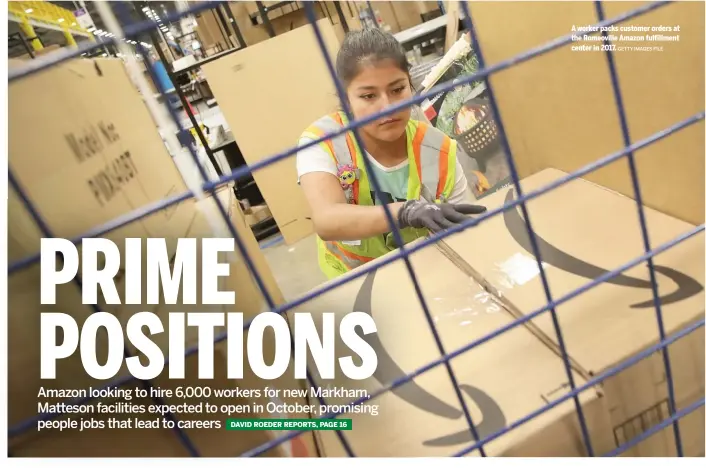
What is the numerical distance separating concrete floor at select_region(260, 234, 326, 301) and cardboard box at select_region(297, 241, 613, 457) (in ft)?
3.65

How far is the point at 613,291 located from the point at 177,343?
0.56m

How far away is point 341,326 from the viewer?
53cm

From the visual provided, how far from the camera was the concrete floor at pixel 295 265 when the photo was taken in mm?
1839

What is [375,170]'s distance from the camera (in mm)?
721

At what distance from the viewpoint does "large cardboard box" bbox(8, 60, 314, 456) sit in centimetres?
31

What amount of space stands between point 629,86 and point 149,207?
2.10ft

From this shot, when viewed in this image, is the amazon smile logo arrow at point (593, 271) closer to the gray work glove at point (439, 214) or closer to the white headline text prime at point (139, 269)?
the gray work glove at point (439, 214)

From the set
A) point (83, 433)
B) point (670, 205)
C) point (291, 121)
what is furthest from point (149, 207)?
point (291, 121)

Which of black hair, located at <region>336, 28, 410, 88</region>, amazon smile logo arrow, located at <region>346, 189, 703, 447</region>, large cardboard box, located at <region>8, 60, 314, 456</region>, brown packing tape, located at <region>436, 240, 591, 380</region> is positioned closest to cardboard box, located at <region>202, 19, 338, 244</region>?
black hair, located at <region>336, 28, 410, 88</region>

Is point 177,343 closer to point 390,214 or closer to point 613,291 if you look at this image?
point 390,214

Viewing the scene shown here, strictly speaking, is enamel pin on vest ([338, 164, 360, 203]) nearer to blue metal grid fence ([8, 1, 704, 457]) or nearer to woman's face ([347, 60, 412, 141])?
woman's face ([347, 60, 412, 141])

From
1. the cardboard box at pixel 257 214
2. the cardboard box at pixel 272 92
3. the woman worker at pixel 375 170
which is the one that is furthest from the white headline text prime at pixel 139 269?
the cardboard box at pixel 257 214

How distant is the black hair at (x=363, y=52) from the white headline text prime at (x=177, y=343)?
0.51 meters

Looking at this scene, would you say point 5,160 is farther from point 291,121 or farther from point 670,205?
point 291,121
